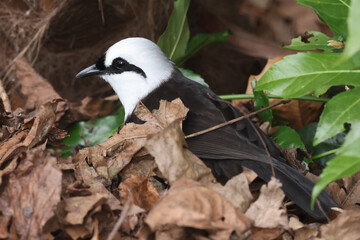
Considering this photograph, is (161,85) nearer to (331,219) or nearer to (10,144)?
(10,144)

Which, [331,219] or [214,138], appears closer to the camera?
[331,219]

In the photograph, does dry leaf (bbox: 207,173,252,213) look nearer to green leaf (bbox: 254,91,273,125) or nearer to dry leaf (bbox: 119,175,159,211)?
dry leaf (bbox: 119,175,159,211)

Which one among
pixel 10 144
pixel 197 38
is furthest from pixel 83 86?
pixel 10 144

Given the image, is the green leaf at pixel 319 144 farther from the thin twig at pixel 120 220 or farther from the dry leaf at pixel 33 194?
the dry leaf at pixel 33 194

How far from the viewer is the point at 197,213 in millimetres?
1987

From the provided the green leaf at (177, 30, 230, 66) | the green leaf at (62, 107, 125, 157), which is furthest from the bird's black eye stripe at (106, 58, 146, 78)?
the green leaf at (177, 30, 230, 66)

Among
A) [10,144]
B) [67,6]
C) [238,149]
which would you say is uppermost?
[67,6]

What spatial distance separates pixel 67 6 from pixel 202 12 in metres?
1.52

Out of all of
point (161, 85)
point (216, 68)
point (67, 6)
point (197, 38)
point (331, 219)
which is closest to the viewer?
point (331, 219)

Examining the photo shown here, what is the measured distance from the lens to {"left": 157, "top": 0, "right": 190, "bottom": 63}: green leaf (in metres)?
3.85

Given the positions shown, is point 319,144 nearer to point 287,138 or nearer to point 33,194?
point 287,138

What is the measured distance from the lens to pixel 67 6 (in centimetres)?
402

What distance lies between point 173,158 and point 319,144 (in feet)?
4.56

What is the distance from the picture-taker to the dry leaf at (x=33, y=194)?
2.10 meters
